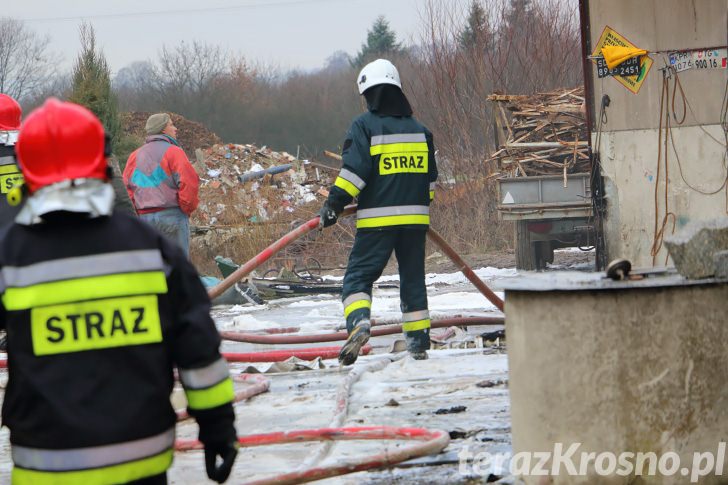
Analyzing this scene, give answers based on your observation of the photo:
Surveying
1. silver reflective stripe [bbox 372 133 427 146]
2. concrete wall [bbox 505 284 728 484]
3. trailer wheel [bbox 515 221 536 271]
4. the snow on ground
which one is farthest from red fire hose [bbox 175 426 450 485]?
trailer wheel [bbox 515 221 536 271]

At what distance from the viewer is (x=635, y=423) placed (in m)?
3.79

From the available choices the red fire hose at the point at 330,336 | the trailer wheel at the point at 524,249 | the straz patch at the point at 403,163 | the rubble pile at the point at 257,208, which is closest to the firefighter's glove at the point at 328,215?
the straz patch at the point at 403,163

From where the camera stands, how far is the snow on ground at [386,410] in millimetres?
4680

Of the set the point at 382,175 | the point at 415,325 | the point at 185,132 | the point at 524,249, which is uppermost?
the point at 185,132

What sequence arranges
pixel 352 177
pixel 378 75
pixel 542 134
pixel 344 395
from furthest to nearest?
pixel 542 134 < pixel 378 75 < pixel 352 177 < pixel 344 395

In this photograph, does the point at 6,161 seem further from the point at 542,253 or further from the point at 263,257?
the point at 542,253

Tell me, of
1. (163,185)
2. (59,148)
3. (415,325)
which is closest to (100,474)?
(59,148)

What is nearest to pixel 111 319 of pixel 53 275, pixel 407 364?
pixel 53 275

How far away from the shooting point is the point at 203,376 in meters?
2.78

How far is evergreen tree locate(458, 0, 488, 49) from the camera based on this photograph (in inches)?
948

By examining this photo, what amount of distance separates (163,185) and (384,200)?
2864mm

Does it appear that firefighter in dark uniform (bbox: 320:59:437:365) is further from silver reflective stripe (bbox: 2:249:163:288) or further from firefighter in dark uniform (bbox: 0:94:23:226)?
silver reflective stripe (bbox: 2:249:163:288)

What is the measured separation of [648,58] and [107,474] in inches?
315

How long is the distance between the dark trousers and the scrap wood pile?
710cm
